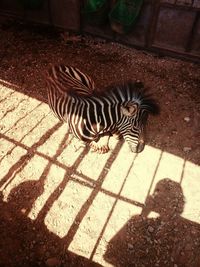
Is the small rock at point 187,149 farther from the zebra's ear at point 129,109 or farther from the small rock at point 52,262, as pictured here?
the small rock at point 52,262

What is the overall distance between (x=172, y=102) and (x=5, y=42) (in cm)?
506

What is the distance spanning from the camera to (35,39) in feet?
24.6

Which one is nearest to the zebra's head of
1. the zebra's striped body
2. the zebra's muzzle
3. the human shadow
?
the zebra's muzzle

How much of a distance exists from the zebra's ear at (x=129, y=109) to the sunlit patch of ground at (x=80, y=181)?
3.92 feet

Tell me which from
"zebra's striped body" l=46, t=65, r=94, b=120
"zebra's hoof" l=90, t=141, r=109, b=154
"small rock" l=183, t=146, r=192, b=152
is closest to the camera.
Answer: "zebra's striped body" l=46, t=65, r=94, b=120

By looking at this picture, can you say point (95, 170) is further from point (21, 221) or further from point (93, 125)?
point (21, 221)

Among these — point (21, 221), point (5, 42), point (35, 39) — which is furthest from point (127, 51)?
point (21, 221)

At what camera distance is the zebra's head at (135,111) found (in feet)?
13.1

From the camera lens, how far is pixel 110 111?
4195 mm

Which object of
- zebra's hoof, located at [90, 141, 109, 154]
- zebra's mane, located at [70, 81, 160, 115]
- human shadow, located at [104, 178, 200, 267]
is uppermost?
zebra's mane, located at [70, 81, 160, 115]

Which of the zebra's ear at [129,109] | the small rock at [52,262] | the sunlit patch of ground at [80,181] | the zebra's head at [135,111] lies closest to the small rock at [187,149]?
the sunlit patch of ground at [80,181]

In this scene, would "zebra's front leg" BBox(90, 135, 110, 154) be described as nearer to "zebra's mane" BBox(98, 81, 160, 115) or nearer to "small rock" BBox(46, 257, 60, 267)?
"zebra's mane" BBox(98, 81, 160, 115)

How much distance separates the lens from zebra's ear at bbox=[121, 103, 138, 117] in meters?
3.94

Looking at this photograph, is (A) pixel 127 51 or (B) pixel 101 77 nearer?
(B) pixel 101 77
